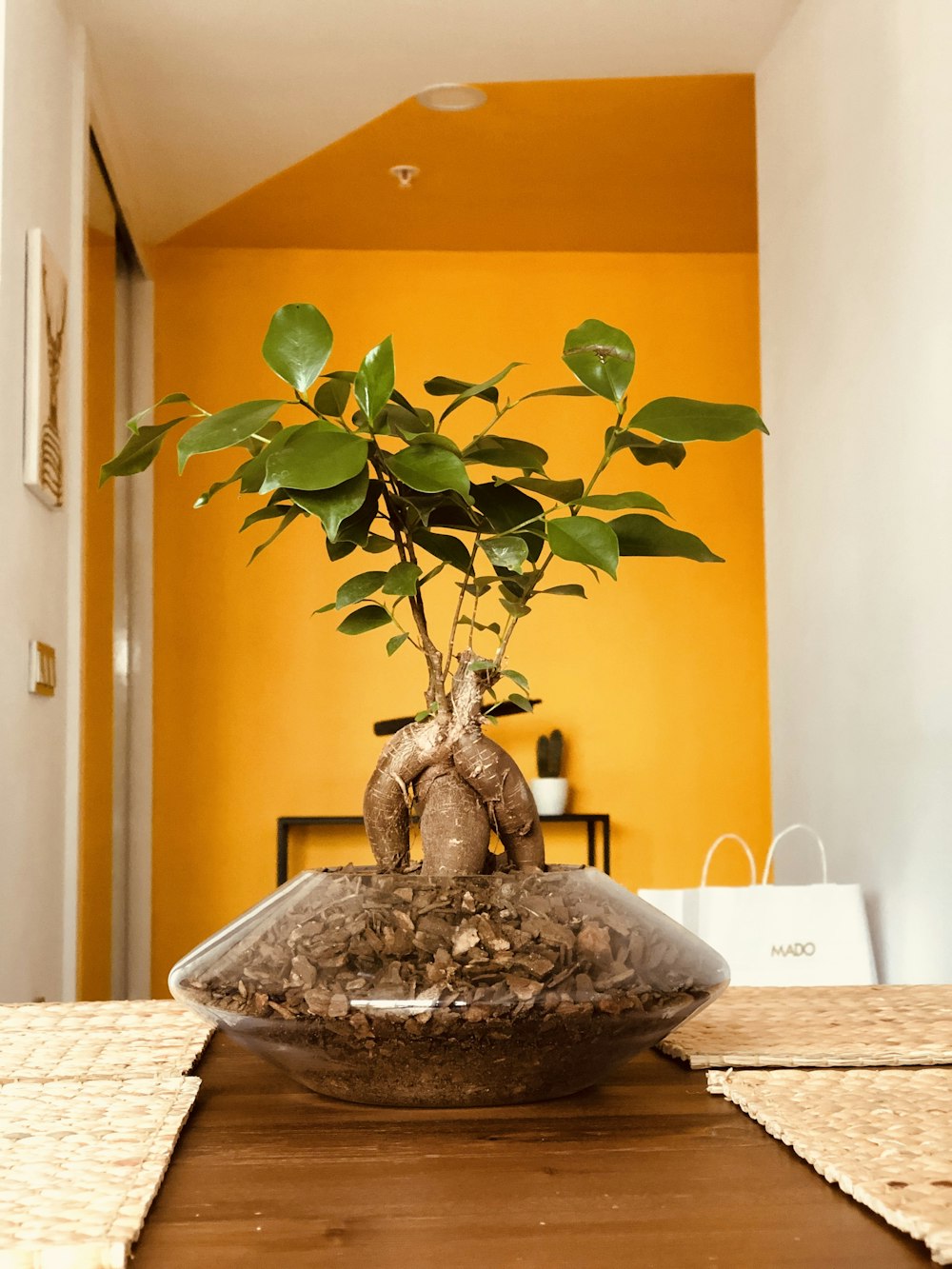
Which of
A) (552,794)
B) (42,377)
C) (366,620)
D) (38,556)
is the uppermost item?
(42,377)

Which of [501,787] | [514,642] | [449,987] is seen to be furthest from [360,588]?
[514,642]

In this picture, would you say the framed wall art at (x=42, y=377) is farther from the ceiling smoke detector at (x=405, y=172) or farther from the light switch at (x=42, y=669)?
the ceiling smoke detector at (x=405, y=172)

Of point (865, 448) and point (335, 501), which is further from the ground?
point (865, 448)

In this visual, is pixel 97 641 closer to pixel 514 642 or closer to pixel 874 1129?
pixel 514 642

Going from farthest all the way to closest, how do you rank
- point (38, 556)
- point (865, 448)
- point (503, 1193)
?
point (38, 556) < point (865, 448) < point (503, 1193)

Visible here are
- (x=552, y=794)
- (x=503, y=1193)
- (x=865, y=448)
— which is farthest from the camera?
(x=552, y=794)

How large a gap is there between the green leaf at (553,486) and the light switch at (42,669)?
198cm

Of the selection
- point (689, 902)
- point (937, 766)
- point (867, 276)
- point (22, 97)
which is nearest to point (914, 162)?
point (867, 276)

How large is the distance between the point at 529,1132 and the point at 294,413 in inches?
160

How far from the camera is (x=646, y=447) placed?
780 millimetres

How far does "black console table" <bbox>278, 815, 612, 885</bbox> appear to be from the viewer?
4164 millimetres

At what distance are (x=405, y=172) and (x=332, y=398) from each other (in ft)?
10.8

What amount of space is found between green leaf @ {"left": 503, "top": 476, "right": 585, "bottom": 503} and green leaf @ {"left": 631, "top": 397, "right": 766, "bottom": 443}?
0.26 ft

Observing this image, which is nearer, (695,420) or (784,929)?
(695,420)
